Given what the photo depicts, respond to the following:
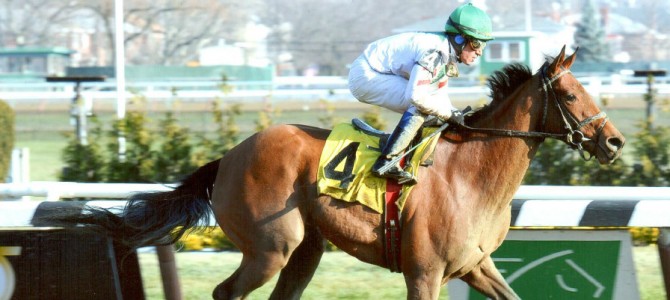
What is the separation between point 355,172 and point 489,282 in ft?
2.51

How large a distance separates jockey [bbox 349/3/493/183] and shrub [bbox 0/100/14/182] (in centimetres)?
732

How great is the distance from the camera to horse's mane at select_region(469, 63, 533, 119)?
4430mm

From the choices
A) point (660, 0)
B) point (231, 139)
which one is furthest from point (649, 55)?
point (231, 139)

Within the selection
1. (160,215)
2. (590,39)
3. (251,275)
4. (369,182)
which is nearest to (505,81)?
(369,182)

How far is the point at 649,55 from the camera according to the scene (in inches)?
2557

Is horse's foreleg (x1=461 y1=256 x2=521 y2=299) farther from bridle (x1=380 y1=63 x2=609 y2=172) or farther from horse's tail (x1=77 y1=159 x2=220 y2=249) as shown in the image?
horse's tail (x1=77 y1=159 x2=220 y2=249)

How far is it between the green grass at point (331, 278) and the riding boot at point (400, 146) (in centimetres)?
149

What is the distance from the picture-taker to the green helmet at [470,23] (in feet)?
14.0

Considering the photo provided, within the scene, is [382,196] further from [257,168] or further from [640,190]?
[640,190]

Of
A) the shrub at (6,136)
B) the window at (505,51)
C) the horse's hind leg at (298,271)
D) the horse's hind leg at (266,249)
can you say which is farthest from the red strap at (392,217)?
the window at (505,51)

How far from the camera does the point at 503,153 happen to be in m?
4.32

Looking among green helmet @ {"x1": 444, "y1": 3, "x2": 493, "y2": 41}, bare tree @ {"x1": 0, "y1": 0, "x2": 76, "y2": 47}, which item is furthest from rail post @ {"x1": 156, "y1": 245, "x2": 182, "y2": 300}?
bare tree @ {"x1": 0, "y1": 0, "x2": 76, "y2": 47}

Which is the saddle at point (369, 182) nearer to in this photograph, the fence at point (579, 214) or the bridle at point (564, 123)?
the bridle at point (564, 123)

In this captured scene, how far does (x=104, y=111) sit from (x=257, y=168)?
58.1ft
